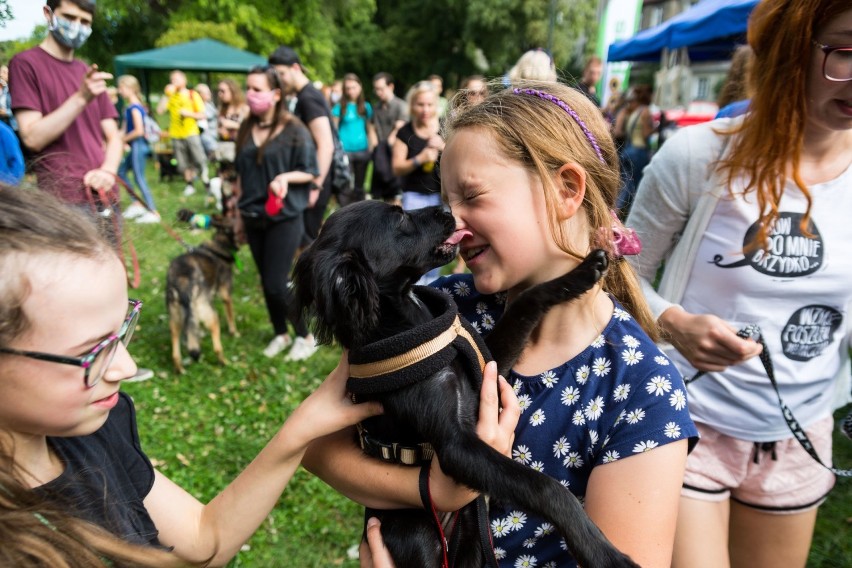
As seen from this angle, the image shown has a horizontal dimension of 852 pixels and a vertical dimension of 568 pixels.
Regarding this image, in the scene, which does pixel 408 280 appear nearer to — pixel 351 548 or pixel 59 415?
pixel 59 415

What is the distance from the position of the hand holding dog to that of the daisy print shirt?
10.0 inches

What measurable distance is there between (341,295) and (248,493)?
0.55 m

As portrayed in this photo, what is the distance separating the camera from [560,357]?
1452 millimetres

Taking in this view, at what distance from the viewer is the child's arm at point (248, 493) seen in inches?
54.7

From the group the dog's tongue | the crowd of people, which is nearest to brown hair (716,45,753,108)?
the crowd of people

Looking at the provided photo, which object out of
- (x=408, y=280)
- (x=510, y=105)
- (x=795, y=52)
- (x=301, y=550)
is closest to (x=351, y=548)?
(x=301, y=550)

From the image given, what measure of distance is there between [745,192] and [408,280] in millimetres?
1016

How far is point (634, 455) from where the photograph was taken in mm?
1238

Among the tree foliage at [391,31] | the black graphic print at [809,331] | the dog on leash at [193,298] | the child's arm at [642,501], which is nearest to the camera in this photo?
the child's arm at [642,501]

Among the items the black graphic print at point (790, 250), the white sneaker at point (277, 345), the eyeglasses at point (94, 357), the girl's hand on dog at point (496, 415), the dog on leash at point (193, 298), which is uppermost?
the eyeglasses at point (94, 357)

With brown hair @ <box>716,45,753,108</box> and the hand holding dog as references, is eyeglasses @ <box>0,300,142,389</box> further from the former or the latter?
brown hair @ <box>716,45,753,108</box>

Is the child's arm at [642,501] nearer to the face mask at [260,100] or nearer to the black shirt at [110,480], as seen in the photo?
the black shirt at [110,480]

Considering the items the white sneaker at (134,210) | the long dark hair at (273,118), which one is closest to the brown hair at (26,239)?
the long dark hair at (273,118)

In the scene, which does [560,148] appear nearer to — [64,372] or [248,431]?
[64,372]
